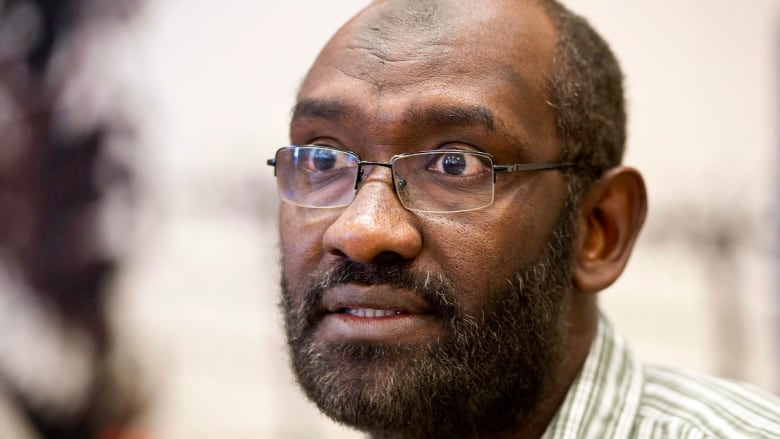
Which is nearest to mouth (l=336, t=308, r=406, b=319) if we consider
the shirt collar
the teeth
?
the teeth

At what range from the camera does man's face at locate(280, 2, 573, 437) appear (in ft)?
4.28

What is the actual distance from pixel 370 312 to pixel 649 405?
1.90 ft

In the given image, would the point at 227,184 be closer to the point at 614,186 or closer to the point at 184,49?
the point at 184,49

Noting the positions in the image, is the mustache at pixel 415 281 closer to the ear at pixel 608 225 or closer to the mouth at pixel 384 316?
the mouth at pixel 384 316

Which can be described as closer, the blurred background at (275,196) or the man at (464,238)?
the man at (464,238)

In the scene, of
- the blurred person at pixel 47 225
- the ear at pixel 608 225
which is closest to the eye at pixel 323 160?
the ear at pixel 608 225

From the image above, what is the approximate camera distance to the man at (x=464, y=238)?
1.31 metres

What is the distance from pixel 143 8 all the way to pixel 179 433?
139cm

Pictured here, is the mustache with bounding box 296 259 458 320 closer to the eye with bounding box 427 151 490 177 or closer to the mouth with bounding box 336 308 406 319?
the mouth with bounding box 336 308 406 319

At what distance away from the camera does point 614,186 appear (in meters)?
1.56

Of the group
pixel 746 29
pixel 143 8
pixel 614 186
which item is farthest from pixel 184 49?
pixel 746 29

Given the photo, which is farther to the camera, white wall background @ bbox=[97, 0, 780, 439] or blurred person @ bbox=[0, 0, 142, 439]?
white wall background @ bbox=[97, 0, 780, 439]

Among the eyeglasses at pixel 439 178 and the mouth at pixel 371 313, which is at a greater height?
the eyeglasses at pixel 439 178

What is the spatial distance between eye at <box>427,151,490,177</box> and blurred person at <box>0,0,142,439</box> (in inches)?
58.4
